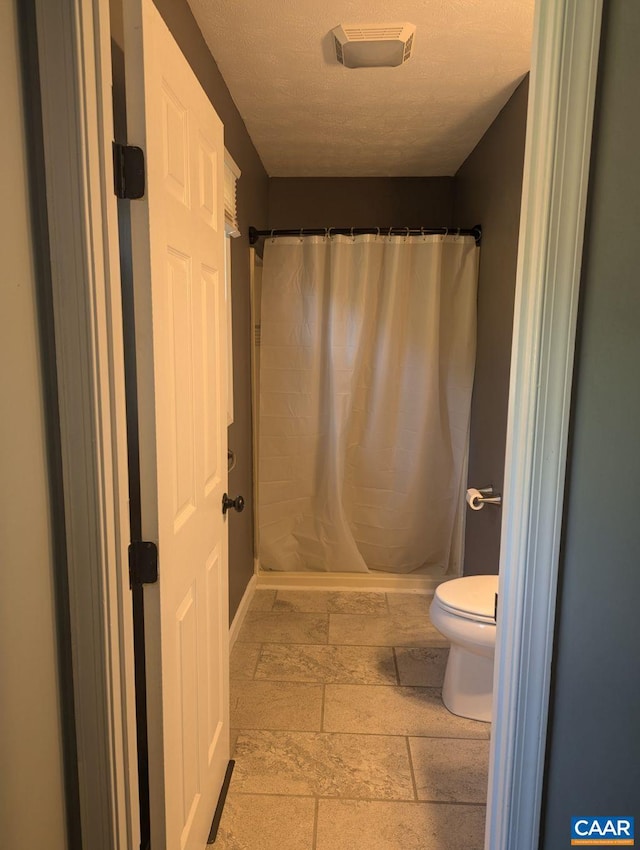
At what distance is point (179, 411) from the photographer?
1.19m

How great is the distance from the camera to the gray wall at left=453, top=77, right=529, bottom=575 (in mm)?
2215

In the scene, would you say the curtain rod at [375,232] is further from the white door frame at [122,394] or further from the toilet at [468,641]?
the white door frame at [122,394]

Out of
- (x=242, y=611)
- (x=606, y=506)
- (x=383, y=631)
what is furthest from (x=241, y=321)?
(x=606, y=506)

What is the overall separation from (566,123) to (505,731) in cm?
105

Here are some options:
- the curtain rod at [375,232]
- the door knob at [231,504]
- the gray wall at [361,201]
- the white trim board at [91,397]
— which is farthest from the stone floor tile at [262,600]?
the gray wall at [361,201]

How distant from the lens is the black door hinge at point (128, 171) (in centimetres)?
94

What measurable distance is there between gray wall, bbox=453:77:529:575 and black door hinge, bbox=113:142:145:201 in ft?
5.43

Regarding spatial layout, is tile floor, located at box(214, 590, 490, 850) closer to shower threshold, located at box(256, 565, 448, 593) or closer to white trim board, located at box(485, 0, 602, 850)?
shower threshold, located at box(256, 565, 448, 593)

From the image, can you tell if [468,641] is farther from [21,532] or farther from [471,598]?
[21,532]

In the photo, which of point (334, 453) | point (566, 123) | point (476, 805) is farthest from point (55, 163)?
point (334, 453)

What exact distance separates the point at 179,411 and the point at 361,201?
2.64m

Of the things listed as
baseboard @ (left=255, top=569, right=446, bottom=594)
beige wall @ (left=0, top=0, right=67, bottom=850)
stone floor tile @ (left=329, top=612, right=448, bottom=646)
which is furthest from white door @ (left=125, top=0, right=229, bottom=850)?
baseboard @ (left=255, top=569, right=446, bottom=594)

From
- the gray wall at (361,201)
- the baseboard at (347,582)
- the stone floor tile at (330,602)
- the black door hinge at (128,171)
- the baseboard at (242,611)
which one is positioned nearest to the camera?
the black door hinge at (128,171)

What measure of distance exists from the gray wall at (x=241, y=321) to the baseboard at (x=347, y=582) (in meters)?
0.17
